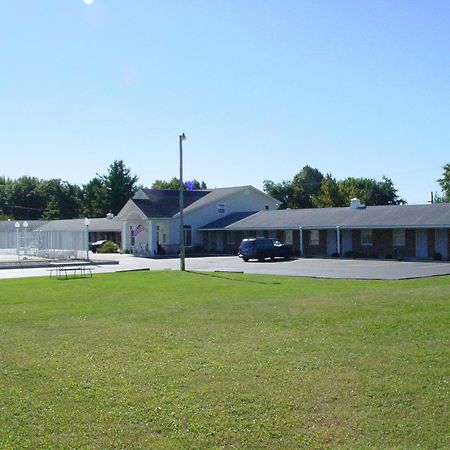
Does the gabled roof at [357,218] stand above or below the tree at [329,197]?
below

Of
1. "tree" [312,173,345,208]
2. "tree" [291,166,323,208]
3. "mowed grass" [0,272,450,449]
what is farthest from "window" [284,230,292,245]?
"tree" [291,166,323,208]

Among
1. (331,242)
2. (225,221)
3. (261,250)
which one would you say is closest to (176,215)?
(225,221)

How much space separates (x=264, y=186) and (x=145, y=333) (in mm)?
101246

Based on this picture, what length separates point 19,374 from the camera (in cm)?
930

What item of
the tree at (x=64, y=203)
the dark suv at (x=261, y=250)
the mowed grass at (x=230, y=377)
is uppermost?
the tree at (x=64, y=203)

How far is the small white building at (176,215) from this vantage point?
63969 mm

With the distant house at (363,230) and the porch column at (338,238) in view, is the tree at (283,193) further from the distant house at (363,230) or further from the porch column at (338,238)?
the porch column at (338,238)

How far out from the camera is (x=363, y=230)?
50.2m

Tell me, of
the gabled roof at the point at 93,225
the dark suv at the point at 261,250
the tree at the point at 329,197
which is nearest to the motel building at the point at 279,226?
the dark suv at the point at 261,250

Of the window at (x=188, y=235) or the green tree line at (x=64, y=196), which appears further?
the green tree line at (x=64, y=196)

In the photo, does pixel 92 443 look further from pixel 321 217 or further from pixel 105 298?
pixel 321 217

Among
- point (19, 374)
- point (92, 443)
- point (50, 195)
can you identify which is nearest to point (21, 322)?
point (19, 374)

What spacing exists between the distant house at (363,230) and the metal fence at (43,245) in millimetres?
13144

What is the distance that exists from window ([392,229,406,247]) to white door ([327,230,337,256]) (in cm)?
505
